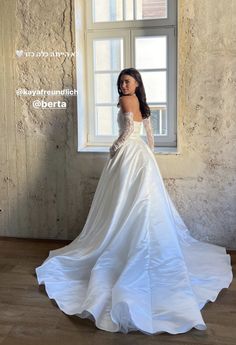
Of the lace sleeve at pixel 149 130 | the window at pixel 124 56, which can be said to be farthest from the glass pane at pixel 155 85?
the lace sleeve at pixel 149 130

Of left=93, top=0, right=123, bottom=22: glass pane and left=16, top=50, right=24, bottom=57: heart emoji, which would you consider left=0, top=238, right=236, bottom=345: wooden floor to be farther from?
left=93, top=0, right=123, bottom=22: glass pane

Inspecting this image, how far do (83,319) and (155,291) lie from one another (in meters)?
0.47

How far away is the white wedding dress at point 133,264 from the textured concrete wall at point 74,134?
357 mm

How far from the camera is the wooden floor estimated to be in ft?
7.10

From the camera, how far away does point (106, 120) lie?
383 centimetres

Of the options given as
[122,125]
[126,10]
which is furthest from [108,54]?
[122,125]

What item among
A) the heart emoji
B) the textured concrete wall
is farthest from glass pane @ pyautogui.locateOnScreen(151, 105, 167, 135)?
the heart emoji

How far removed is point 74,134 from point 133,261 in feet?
4.73

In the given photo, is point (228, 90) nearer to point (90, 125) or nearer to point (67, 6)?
point (90, 125)

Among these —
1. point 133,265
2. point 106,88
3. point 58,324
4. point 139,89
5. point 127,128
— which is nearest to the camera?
point 58,324

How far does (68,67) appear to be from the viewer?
354cm

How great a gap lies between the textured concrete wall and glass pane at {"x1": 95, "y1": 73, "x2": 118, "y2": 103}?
33 centimetres

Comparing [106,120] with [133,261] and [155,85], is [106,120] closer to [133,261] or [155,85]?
[155,85]

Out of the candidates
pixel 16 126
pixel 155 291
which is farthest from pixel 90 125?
pixel 155 291
